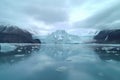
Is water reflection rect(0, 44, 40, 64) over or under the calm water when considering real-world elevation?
over

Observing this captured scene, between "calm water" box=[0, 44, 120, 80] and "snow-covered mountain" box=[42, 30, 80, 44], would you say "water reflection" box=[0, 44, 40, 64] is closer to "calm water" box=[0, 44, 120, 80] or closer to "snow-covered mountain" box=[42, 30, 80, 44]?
"calm water" box=[0, 44, 120, 80]

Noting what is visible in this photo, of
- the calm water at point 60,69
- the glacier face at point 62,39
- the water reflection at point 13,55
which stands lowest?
the calm water at point 60,69

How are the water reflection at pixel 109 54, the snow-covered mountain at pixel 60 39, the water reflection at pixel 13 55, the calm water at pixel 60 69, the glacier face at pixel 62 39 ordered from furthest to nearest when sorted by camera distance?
the snow-covered mountain at pixel 60 39, the glacier face at pixel 62 39, the water reflection at pixel 109 54, the water reflection at pixel 13 55, the calm water at pixel 60 69

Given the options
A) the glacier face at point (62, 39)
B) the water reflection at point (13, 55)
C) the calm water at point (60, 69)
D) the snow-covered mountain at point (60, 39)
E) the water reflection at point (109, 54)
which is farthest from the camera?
the snow-covered mountain at point (60, 39)

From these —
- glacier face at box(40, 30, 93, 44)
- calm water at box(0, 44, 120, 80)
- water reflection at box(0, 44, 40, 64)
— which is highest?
glacier face at box(40, 30, 93, 44)

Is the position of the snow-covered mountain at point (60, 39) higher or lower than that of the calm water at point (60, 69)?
higher

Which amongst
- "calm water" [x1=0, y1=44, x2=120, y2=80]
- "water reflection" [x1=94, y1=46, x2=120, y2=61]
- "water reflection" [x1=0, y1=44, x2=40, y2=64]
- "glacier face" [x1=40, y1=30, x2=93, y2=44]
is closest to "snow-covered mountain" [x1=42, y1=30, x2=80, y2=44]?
"glacier face" [x1=40, y1=30, x2=93, y2=44]

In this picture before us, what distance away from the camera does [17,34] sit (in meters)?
55.2

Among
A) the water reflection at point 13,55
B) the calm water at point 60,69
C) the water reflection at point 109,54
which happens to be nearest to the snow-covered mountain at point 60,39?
the water reflection at point 13,55

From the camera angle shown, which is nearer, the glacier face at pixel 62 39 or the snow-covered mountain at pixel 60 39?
the glacier face at pixel 62 39

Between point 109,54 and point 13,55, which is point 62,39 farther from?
point 13,55

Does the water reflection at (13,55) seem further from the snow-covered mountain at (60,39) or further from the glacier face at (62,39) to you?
the snow-covered mountain at (60,39)

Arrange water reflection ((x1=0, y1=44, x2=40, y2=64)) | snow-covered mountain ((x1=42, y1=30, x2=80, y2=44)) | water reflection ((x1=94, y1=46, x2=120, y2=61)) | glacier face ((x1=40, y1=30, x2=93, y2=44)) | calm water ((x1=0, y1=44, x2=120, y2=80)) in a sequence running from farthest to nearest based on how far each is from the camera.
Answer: snow-covered mountain ((x1=42, y1=30, x2=80, y2=44)) → glacier face ((x1=40, y1=30, x2=93, y2=44)) → water reflection ((x1=94, y1=46, x2=120, y2=61)) → water reflection ((x1=0, y1=44, x2=40, y2=64)) → calm water ((x1=0, y1=44, x2=120, y2=80))

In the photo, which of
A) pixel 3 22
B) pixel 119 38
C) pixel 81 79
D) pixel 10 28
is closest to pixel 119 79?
pixel 81 79
